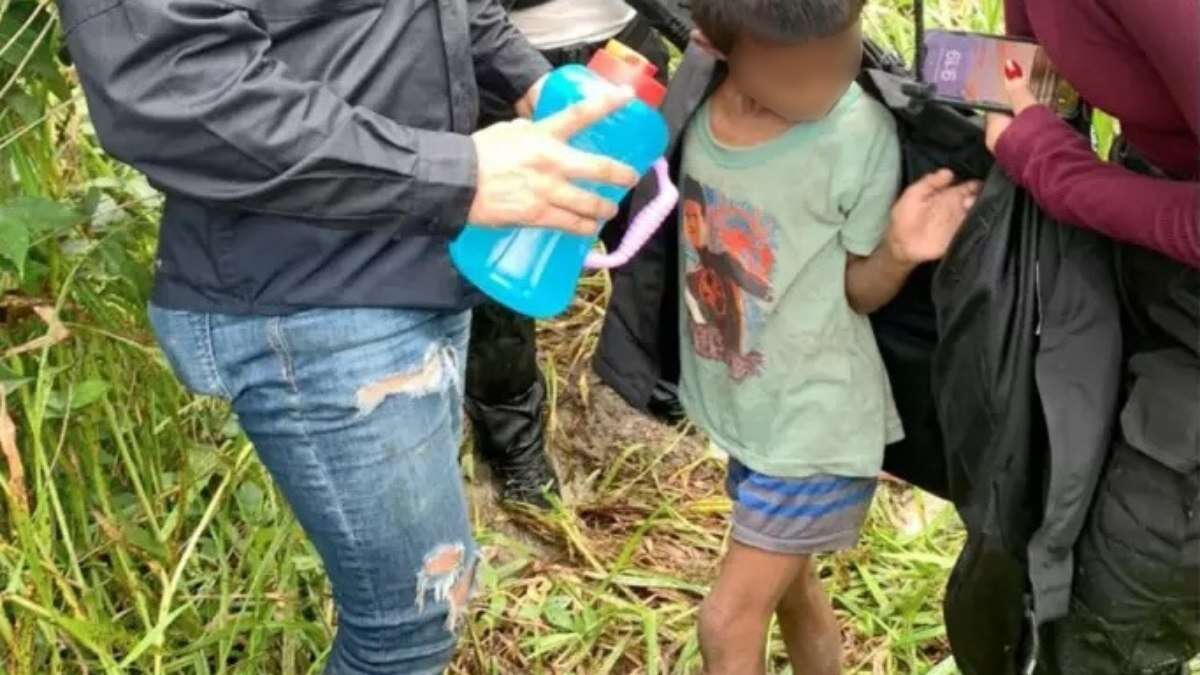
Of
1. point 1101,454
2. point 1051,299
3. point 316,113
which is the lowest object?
point 1101,454

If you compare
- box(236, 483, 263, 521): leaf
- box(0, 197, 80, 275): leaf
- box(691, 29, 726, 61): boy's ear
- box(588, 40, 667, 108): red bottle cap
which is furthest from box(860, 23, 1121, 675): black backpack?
box(236, 483, 263, 521): leaf

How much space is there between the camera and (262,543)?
256cm

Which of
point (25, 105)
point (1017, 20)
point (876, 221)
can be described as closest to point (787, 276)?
point (876, 221)

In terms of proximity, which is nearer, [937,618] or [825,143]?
[825,143]

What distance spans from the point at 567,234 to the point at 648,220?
193 mm

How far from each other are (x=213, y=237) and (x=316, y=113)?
0.75 feet

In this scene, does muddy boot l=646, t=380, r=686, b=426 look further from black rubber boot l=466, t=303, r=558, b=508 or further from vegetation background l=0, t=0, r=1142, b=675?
black rubber boot l=466, t=303, r=558, b=508

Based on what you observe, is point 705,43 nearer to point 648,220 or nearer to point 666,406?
point 648,220

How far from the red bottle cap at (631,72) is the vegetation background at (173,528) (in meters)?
0.71

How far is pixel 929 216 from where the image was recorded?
179 cm

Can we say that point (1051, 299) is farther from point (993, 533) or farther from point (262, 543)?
point (262, 543)

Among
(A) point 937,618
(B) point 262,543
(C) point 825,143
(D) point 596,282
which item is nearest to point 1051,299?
(C) point 825,143

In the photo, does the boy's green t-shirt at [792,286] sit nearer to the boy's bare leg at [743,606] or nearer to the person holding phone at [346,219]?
the boy's bare leg at [743,606]

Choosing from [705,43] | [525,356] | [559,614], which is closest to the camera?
[705,43]
